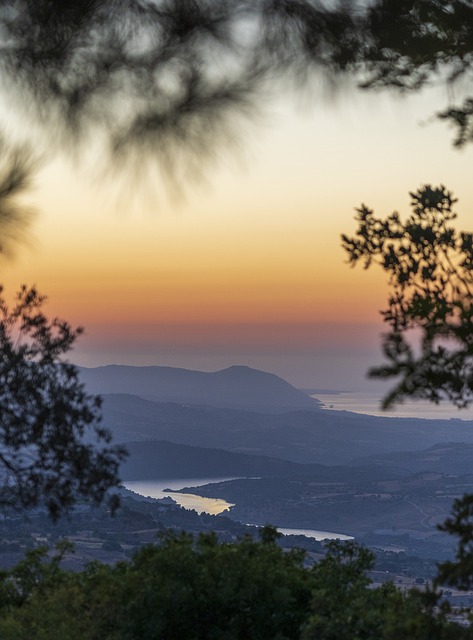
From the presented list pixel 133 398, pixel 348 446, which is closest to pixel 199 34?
pixel 133 398

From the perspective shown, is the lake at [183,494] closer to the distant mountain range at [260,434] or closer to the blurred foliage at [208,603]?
the distant mountain range at [260,434]

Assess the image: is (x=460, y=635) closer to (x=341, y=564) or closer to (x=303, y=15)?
(x=341, y=564)

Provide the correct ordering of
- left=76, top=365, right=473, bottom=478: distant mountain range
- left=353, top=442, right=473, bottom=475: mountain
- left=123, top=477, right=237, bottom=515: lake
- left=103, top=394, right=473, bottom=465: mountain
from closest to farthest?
left=123, top=477, right=237, bottom=515: lake
left=76, top=365, right=473, bottom=478: distant mountain range
left=353, top=442, right=473, bottom=475: mountain
left=103, top=394, right=473, bottom=465: mountain

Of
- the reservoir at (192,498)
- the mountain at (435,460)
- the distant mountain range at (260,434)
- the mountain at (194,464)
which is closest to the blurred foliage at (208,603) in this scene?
the reservoir at (192,498)

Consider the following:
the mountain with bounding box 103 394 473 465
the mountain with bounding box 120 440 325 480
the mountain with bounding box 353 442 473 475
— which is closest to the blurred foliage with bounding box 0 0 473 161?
the mountain with bounding box 120 440 325 480

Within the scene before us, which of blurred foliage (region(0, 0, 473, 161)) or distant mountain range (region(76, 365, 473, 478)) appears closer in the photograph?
blurred foliage (region(0, 0, 473, 161))

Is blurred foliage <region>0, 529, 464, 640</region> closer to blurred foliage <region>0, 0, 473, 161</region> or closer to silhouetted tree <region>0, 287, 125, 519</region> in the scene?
silhouetted tree <region>0, 287, 125, 519</region>

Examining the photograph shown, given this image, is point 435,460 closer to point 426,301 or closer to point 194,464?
point 194,464

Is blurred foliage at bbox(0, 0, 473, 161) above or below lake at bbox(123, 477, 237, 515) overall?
above
